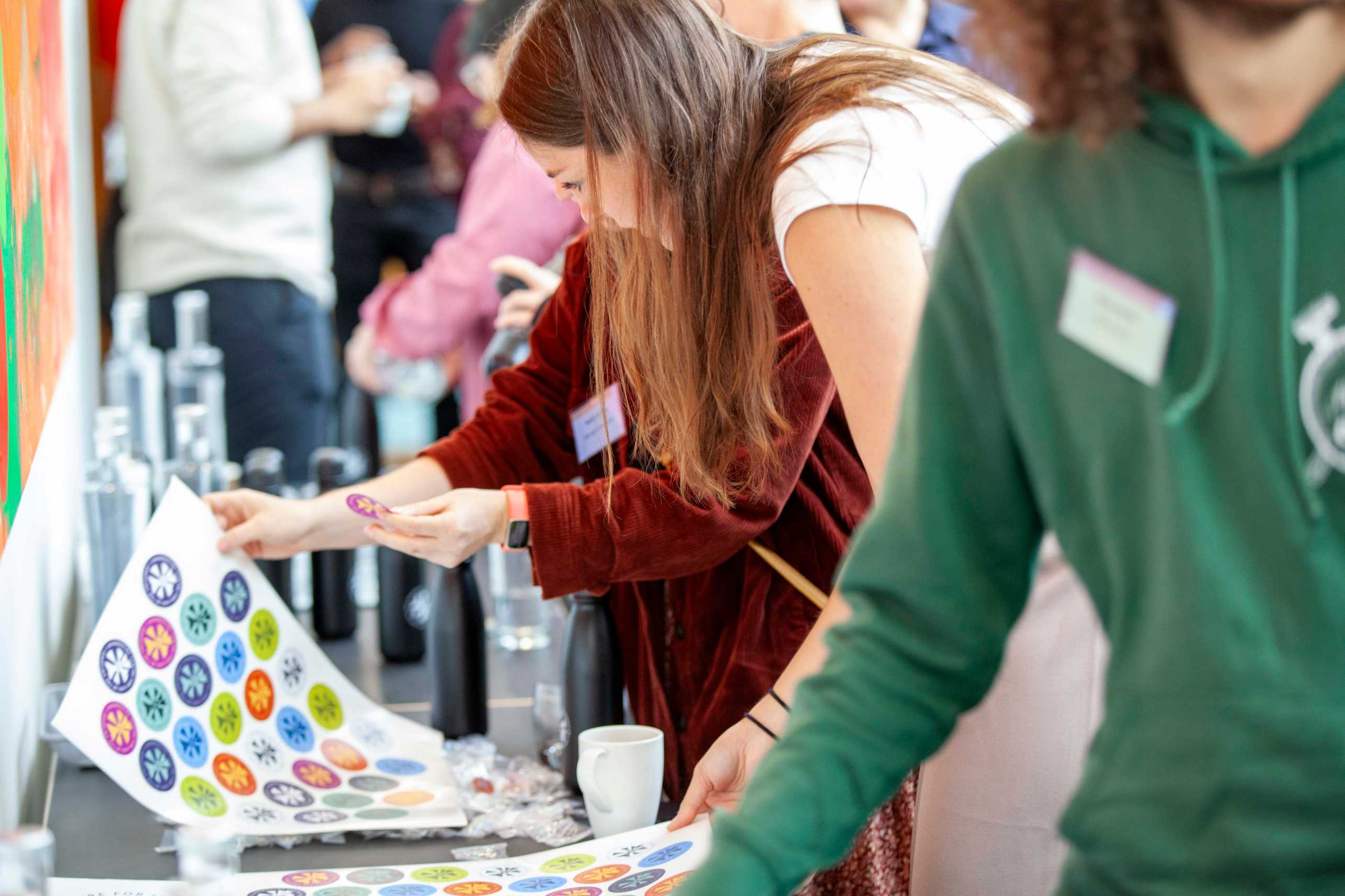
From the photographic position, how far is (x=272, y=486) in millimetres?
1779

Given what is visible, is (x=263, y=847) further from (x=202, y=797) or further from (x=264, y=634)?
(x=264, y=634)

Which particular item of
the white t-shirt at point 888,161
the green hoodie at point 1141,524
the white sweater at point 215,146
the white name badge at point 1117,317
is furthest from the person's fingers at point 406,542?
the white sweater at point 215,146

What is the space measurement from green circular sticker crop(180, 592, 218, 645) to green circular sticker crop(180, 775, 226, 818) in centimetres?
14

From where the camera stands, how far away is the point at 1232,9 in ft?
1.91

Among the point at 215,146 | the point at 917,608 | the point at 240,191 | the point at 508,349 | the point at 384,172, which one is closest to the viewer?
the point at 917,608

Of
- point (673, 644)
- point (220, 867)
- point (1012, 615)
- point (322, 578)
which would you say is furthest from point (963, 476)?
point (322, 578)

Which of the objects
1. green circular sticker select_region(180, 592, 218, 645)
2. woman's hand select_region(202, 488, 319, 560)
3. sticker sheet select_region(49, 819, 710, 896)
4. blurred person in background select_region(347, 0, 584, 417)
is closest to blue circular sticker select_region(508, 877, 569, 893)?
sticker sheet select_region(49, 819, 710, 896)

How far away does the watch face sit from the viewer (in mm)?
1318

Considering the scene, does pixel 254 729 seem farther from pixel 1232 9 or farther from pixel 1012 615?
pixel 1232 9

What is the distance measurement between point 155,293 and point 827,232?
230cm

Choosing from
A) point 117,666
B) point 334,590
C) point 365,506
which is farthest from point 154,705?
point 334,590

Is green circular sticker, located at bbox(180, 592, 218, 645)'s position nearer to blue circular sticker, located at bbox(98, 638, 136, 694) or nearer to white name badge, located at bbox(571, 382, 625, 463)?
blue circular sticker, located at bbox(98, 638, 136, 694)

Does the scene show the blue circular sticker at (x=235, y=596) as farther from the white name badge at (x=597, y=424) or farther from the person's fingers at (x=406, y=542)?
the white name badge at (x=597, y=424)

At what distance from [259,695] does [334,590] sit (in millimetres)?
476
